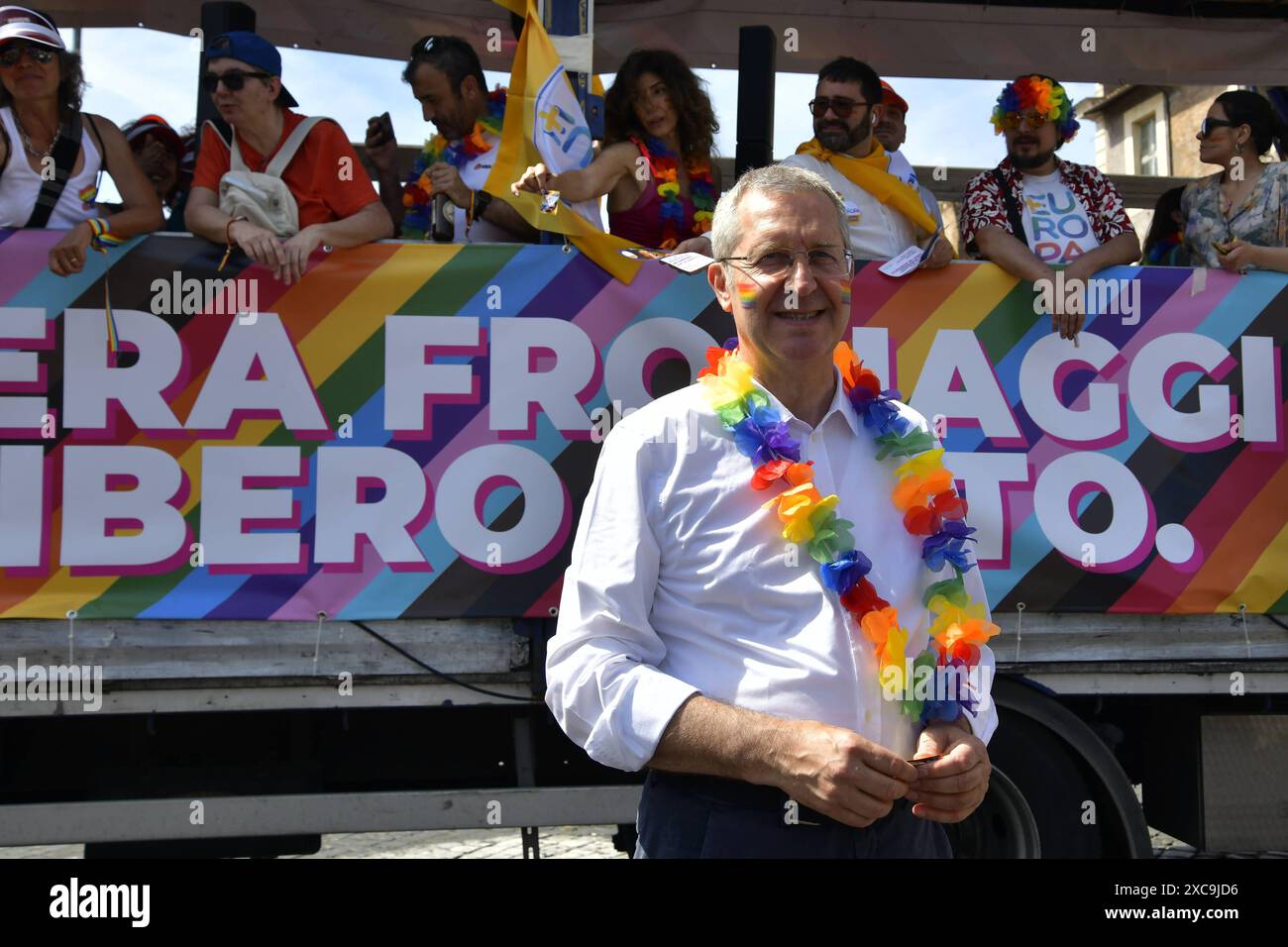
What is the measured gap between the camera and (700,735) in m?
1.68

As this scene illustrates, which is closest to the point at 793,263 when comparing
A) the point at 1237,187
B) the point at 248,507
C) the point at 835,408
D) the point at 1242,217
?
the point at 835,408

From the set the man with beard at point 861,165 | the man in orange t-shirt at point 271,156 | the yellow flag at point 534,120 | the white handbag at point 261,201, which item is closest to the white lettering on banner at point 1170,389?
the man with beard at point 861,165

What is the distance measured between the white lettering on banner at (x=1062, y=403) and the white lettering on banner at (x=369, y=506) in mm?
1876

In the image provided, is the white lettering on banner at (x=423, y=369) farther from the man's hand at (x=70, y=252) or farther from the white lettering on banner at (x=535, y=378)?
the man's hand at (x=70, y=252)

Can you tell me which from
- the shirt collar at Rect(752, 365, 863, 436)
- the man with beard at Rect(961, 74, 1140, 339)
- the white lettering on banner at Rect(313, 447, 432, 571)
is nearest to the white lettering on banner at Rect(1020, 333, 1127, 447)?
the man with beard at Rect(961, 74, 1140, 339)

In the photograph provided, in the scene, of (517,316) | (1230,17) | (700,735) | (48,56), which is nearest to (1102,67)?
(1230,17)

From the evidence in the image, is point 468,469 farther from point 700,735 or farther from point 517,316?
point 700,735

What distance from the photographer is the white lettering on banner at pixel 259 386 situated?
3.28 meters

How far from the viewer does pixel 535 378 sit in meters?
3.38

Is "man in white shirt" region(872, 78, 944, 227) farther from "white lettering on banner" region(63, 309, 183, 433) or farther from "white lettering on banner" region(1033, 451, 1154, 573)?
"white lettering on banner" region(63, 309, 183, 433)

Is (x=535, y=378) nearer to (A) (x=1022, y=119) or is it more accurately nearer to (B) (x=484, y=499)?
(B) (x=484, y=499)

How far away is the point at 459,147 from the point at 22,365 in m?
1.71

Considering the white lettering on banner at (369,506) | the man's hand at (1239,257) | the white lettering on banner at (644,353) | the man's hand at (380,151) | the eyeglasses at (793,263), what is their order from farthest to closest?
1. the man's hand at (380,151)
2. the man's hand at (1239,257)
3. the white lettering on banner at (644,353)
4. the white lettering on banner at (369,506)
5. the eyeglasses at (793,263)

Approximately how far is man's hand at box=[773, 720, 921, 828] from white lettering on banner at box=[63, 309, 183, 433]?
229cm
